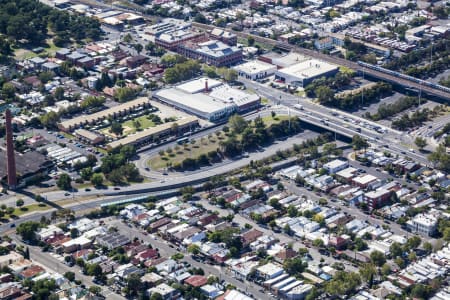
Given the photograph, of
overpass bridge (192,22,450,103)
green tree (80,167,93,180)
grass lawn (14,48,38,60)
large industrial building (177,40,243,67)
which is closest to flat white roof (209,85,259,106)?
large industrial building (177,40,243,67)

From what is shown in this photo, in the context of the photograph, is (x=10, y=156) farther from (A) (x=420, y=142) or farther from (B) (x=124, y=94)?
(A) (x=420, y=142)

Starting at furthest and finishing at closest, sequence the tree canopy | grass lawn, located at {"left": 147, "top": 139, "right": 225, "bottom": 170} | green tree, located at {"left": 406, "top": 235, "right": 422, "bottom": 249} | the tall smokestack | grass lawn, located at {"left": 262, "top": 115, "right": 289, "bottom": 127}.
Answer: the tree canopy < grass lawn, located at {"left": 262, "top": 115, "right": 289, "bottom": 127} < grass lawn, located at {"left": 147, "top": 139, "right": 225, "bottom": 170} < the tall smokestack < green tree, located at {"left": 406, "top": 235, "right": 422, "bottom": 249}

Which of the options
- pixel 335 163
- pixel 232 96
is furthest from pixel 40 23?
pixel 335 163

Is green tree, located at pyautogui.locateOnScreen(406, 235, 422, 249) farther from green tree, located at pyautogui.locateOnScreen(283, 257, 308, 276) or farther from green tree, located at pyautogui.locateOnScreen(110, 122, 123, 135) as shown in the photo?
green tree, located at pyautogui.locateOnScreen(110, 122, 123, 135)

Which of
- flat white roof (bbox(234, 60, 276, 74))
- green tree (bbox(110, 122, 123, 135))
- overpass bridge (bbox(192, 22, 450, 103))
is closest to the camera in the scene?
green tree (bbox(110, 122, 123, 135))

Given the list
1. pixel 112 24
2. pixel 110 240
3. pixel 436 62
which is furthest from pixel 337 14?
pixel 110 240

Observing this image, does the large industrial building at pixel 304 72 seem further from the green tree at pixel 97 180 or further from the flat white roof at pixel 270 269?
the flat white roof at pixel 270 269

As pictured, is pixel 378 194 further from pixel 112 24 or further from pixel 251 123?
pixel 112 24
